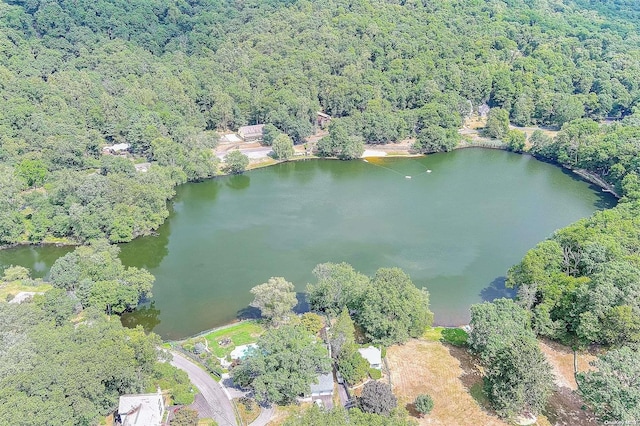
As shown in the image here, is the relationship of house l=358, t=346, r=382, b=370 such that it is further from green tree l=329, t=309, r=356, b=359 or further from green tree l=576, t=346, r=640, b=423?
green tree l=576, t=346, r=640, b=423

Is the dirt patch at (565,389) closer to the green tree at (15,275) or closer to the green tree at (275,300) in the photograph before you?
the green tree at (275,300)

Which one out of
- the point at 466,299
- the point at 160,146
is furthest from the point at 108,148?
the point at 466,299

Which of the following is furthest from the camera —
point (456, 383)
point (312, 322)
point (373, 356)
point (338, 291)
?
point (338, 291)

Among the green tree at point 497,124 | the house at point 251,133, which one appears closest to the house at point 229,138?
the house at point 251,133

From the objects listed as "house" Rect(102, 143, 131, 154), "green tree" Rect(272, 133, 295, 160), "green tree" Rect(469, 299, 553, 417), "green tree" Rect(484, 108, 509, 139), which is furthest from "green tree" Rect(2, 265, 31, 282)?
"green tree" Rect(484, 108, 509, 139)

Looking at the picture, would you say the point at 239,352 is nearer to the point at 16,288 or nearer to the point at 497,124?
the point at 16,288

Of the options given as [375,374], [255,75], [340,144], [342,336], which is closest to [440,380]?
[375,374]
